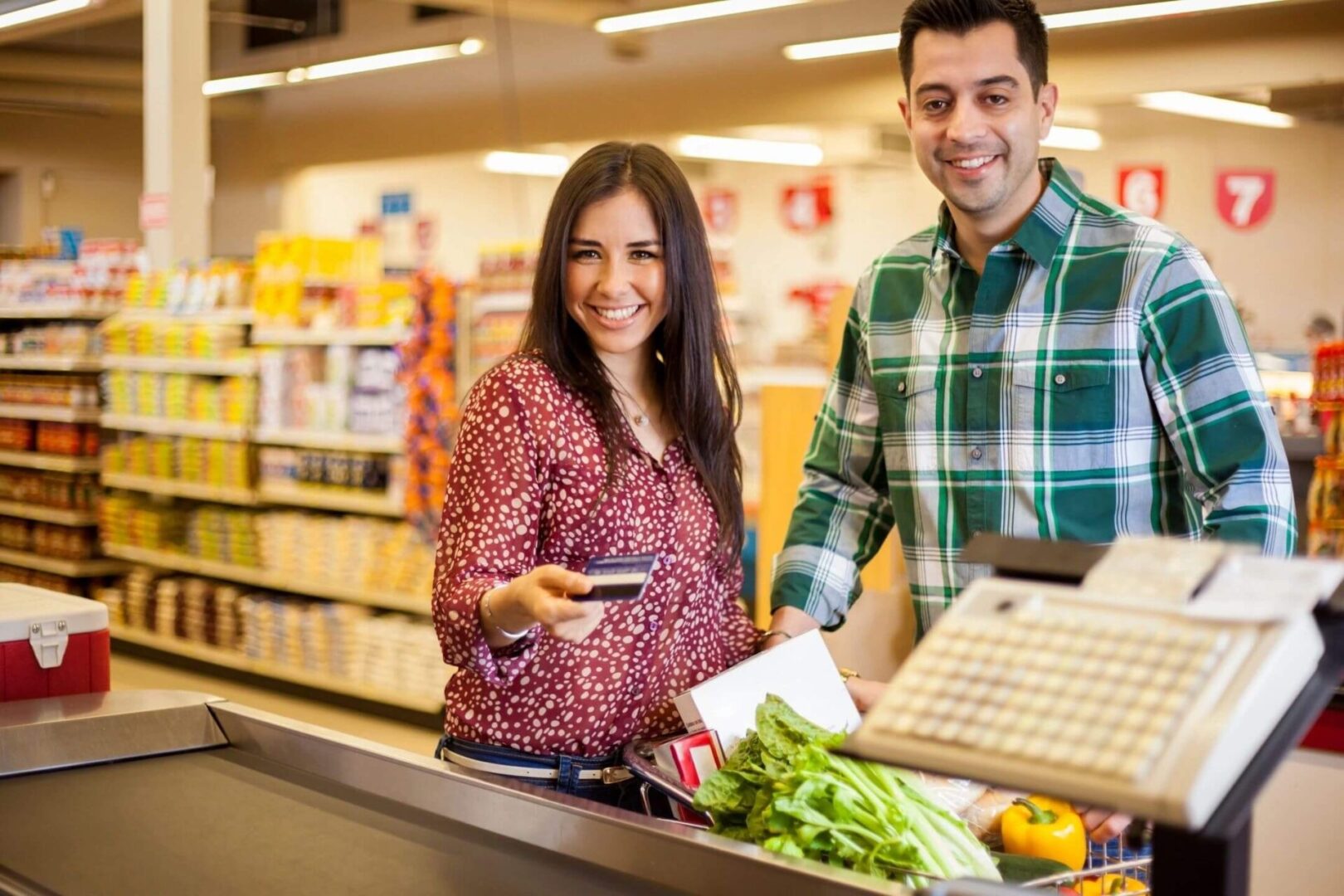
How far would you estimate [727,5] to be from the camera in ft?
Result: 29.7

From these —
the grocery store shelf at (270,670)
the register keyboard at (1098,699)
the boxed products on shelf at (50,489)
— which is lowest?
the grocery store shelf at (270,670)

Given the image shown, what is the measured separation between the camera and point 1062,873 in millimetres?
1453

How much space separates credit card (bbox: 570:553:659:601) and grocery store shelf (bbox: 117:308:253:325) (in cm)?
650

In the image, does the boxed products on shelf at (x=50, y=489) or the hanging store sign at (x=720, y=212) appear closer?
the boxed products on shelf at (x=50, y=489)

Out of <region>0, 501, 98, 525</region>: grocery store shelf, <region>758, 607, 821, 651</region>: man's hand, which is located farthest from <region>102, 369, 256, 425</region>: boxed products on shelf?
<region>758, 607, 821, 651</region>: man's hand

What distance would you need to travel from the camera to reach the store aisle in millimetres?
6477

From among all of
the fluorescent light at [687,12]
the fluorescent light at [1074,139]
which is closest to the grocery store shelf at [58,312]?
the fluorescent light at [687,12]

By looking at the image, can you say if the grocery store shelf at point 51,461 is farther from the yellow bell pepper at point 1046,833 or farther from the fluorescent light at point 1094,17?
the yellow bell pepper at point 1046,833

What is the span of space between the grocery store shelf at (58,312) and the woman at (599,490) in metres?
7.33

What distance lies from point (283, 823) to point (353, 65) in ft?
35.4

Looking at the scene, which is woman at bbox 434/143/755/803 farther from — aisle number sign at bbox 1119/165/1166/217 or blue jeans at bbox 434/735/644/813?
aisle number sign at bbox 1119/165/1166/217

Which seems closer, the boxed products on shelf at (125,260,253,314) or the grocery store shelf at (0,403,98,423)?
the boxed products on shelf at (125,260,253,314)

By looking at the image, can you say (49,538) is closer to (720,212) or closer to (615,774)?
(615,774)

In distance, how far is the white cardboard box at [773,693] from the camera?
186cm
